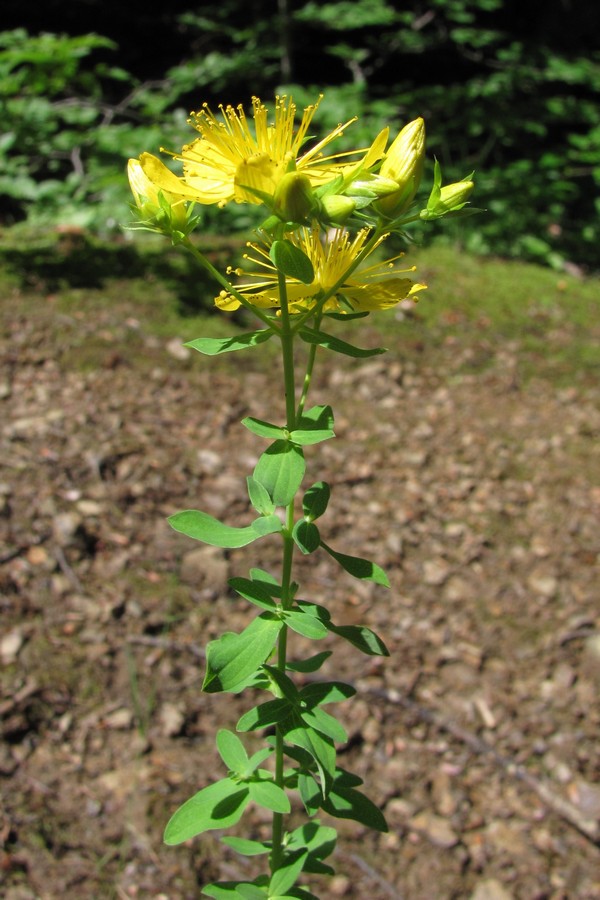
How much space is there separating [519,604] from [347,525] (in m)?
0.53

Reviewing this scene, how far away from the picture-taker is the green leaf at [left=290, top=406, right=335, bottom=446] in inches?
32.4

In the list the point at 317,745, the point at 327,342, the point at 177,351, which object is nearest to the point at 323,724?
the point at 317,745

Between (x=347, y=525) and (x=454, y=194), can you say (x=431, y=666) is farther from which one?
(x=454, y=194)

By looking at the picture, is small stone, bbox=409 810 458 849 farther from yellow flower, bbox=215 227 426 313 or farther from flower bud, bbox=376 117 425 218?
flower bud, bbox=376 117 425 218

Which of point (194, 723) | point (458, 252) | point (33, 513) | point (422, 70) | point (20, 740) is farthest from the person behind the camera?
point (422, 70)

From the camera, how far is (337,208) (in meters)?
0.71

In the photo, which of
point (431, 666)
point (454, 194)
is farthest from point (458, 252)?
point (454, 194)

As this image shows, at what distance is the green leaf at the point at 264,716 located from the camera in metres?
0.89

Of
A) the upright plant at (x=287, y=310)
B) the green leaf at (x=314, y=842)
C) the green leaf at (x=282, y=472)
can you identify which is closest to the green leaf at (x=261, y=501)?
the upright plant at (x=287, y=310)

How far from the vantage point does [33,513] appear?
2057 millimetres

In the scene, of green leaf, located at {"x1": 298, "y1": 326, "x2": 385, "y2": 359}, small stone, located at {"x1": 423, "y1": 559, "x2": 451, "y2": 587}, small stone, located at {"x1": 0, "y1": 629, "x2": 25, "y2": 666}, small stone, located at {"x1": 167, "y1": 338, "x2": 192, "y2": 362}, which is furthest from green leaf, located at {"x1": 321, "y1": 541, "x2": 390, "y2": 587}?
small stone, located at {"x1": 167, "y1": 338, "x2": 192, "y2": 362}

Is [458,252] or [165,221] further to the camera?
[458,252]

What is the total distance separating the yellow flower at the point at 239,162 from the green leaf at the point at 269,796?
2.25ft

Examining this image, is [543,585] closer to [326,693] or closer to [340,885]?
[340,885]
